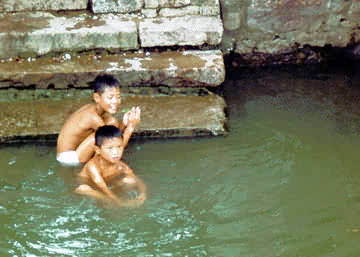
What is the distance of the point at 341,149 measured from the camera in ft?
15.1

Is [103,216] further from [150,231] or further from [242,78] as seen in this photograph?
[242,78]

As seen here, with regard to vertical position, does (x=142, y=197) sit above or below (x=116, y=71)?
below

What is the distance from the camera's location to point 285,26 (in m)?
6.10

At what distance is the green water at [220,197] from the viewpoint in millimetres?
3613

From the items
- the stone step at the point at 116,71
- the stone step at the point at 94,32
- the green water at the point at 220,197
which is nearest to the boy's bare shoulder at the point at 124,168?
the green water at the point at 220,197

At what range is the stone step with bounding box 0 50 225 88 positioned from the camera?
5098 mm

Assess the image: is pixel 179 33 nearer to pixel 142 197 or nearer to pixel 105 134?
pixel 105 134

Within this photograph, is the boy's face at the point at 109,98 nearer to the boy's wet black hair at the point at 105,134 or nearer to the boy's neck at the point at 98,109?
the boy's neck at the point at 98,109

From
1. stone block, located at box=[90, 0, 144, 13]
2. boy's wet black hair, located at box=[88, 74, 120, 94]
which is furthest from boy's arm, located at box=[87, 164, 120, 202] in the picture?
stone block, located at box=[90, 0, 144, 13]

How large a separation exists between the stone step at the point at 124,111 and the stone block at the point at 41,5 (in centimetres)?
109

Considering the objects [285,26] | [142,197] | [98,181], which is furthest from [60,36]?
[285,26]

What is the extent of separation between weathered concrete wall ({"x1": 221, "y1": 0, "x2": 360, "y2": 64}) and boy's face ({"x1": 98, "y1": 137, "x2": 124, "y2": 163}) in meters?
2.59

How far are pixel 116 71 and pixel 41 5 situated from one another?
1.35 metres

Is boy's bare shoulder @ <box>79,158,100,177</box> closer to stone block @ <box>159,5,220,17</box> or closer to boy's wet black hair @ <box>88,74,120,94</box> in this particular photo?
boy's wet black hair @ <box>88,74,120,94</box>
